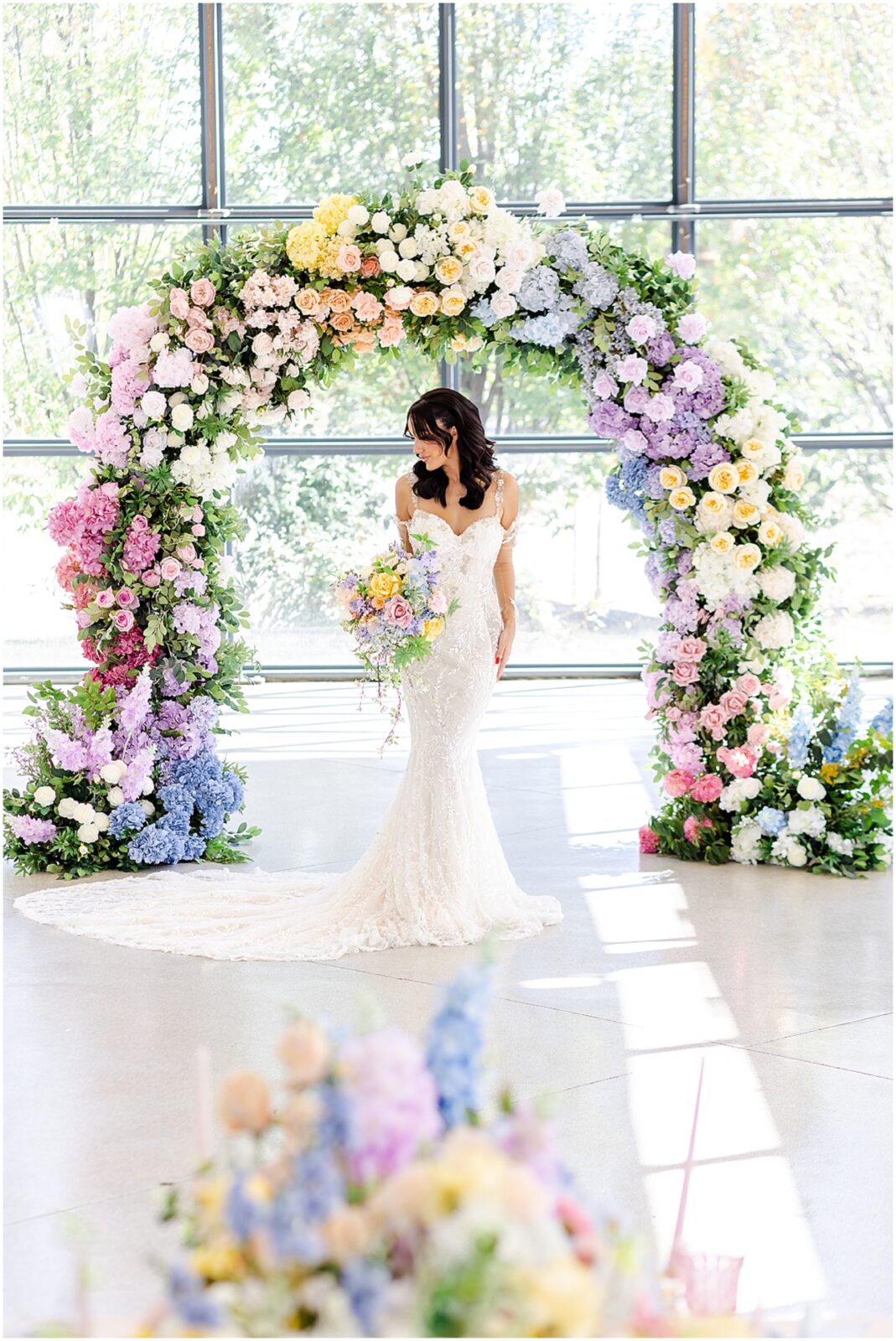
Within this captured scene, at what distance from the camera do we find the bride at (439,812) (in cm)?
544

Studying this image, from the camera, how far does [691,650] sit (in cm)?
648

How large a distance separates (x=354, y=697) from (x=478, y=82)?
4713 mm

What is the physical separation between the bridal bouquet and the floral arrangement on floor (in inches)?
160

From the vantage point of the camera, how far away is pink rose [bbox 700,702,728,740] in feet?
21.2

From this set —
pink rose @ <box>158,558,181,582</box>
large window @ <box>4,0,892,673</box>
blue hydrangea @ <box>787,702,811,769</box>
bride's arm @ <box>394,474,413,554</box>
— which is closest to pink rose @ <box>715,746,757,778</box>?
blue hydrangea @ <box>787,702,811,769</box>

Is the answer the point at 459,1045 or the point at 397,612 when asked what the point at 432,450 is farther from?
the point at 459,1045

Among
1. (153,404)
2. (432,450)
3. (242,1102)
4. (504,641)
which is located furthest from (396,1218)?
(153,404)

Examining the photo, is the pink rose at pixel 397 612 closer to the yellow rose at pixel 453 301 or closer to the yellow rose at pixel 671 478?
the yellow rose at pixel 453 301

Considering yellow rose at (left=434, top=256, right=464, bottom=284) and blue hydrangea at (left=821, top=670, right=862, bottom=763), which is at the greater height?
yellow rose at (left=434, top=256, right=464, bottom=284)

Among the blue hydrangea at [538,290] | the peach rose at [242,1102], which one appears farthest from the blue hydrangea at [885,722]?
the peach rose at [242,1102]

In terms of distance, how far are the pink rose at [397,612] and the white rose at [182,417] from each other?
4.73 ft

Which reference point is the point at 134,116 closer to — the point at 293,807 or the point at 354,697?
the point at 354,697

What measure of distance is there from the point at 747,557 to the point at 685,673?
22.8 inches

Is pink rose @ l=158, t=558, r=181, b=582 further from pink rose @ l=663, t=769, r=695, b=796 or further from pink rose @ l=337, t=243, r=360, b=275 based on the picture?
pink rose @ l=663, t=769, r=695, b=796
